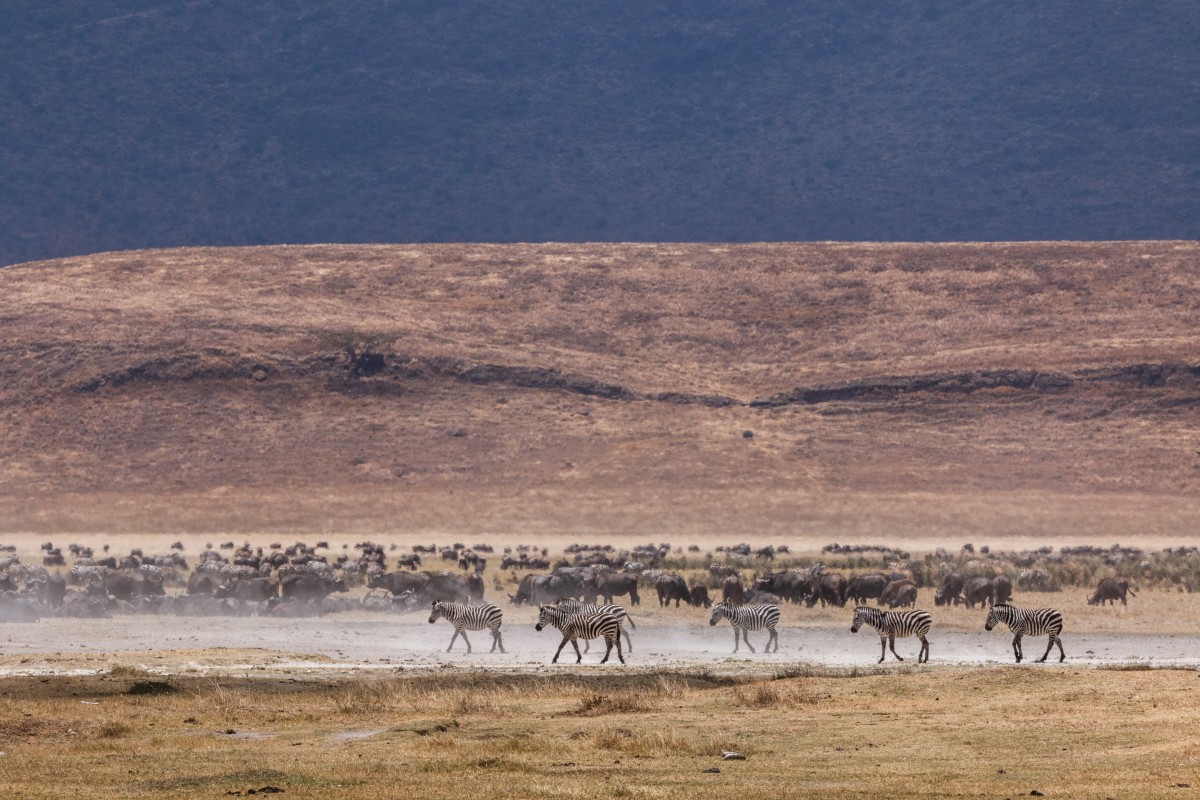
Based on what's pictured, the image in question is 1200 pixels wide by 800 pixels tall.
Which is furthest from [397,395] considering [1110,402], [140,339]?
[1110,402]

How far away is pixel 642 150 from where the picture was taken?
192000 millimetres

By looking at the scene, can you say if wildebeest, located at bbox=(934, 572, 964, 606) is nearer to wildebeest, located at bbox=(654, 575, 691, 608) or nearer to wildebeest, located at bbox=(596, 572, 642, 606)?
wildebeest, located at bbox=(654, 575, 691, 608)

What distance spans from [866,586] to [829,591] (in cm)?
103

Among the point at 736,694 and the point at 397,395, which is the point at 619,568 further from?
the point at 397,395

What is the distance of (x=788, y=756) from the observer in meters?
19.0

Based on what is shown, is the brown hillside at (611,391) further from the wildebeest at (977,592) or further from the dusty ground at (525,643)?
the dusty ground at (525,643)

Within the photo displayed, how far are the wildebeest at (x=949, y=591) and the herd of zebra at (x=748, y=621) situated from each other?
11075mm

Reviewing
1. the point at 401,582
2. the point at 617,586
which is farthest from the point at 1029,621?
the point at 401,582

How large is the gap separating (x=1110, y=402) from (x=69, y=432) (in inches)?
2069

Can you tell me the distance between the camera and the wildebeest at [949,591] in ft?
147

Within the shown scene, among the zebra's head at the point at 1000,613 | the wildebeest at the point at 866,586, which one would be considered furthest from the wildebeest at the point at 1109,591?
the zebra's head at the point at 1000,613

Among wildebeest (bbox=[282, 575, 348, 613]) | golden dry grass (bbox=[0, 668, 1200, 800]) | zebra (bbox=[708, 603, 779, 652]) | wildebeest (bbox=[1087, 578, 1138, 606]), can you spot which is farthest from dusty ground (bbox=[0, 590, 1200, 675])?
golden dry grass (bbox=[0, 668, 1200, 800])

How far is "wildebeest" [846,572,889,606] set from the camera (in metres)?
44.0

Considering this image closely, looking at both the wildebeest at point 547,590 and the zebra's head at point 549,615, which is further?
the wildebeest at point 547,590
